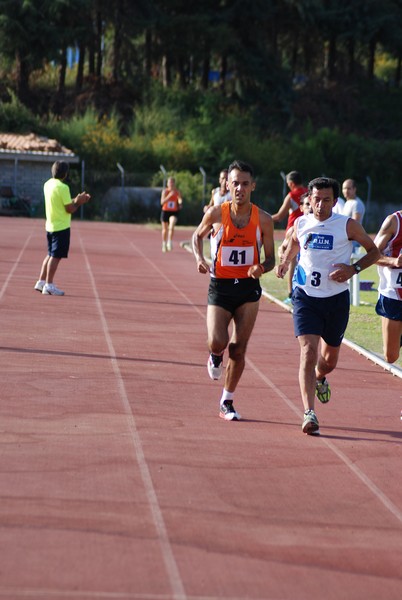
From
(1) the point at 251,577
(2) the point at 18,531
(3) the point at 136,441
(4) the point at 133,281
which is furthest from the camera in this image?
(4) the point at 133,281

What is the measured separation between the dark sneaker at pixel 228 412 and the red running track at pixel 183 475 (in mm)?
65

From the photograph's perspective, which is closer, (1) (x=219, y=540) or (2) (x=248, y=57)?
(1) (x=219, y=540)

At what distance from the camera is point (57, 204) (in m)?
16.2

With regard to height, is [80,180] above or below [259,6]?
below

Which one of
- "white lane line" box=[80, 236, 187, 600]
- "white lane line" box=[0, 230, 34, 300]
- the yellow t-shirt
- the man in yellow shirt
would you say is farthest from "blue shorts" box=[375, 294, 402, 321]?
"white lane line" box=[0, 230, 34, 300]

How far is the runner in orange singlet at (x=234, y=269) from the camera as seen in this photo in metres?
8.56

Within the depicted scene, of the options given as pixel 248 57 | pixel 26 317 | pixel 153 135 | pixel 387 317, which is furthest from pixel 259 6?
pixel 387 317

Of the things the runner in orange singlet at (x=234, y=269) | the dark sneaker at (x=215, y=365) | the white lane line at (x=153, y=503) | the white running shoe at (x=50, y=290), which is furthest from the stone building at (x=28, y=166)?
the runner in orange singlet at (x=234, y=269)

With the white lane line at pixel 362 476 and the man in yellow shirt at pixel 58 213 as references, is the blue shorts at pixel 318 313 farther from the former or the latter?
the man in yellow shirt at pixel 58 213

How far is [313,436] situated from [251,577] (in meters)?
3.20

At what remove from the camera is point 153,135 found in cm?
5497

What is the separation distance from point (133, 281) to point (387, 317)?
37.1 feet

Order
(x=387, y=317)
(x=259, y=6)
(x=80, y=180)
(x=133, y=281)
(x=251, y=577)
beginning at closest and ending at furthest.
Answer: (x=251, y=577), (x=387, y=317), (x=133, y=281), (x=80, y=180), (x=259, y=6)

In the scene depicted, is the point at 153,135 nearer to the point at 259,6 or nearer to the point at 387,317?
the point at 259,6
